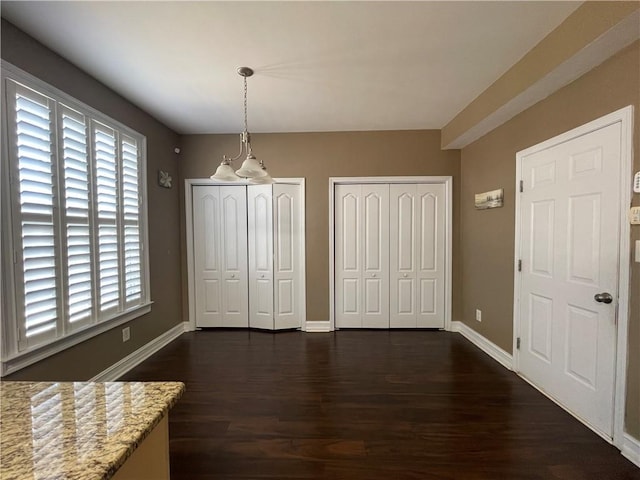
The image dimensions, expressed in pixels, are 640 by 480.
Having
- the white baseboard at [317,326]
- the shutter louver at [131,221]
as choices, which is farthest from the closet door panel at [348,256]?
the shutter louver at [131,221]

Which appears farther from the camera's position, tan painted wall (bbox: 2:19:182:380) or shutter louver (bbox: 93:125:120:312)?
shutter louver (bbox: 93:125:120:312)

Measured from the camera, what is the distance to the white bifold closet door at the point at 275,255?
4.00 m

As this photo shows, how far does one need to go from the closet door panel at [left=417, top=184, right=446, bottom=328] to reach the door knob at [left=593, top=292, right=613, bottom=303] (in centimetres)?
202

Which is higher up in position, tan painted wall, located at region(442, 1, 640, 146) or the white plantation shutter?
tan painted wall, located at region(442, 1, 640, 146)

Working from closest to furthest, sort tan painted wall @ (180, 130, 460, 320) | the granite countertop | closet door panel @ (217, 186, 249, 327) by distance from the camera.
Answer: the granite countertop < tan painted wall @ (180, 130, 460, 320) < closet door panel @ (217, 186, 249, 327)

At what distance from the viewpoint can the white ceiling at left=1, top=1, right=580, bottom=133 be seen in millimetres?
1797

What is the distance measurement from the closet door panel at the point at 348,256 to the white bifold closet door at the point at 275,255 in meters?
0.53

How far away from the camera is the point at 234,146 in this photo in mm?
3996

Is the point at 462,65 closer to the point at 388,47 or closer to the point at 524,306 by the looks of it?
the point at 388,47

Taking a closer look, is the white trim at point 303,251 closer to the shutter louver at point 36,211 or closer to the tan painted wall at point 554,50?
the tan painted wall at point 554,50

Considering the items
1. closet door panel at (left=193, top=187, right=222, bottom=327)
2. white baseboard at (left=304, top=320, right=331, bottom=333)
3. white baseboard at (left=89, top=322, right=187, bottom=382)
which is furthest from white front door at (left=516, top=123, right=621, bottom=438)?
white baseboard at (left=89, top=322, right=187, bottom=382)

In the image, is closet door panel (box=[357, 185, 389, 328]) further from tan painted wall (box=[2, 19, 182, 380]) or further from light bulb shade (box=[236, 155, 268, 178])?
tan painted wall (box=[2, 19, 182, 380])

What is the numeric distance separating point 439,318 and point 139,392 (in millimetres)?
3832

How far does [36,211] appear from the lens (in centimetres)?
201
